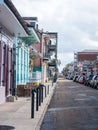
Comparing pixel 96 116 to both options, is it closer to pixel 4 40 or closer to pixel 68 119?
pixel 68 119

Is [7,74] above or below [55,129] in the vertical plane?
above

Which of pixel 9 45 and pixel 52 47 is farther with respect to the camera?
pixel 52 47

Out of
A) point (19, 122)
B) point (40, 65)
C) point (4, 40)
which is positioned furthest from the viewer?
point (40, 65)

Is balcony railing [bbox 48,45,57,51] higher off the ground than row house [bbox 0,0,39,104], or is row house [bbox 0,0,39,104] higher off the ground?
balcony railing [bbox 48,45,57,51]

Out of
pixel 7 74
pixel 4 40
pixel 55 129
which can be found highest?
pixel 4 40

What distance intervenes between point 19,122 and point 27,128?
5.04 feet

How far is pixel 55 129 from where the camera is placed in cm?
1414

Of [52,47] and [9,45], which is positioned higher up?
[52,47]

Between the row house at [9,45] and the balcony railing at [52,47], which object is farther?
the balcony railing at [52,47]

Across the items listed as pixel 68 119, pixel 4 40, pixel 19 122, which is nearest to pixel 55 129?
pixel 19 122

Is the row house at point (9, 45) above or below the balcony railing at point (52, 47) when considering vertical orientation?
below

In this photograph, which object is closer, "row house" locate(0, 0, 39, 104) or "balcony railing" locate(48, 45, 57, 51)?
"row house" locate(0, 0, 39, 104)

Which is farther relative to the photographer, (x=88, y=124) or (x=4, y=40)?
(x=4, y=40)

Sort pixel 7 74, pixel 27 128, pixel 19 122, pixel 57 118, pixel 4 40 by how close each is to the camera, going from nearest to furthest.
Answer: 1. pixel 27 128
2. pixel 19 122
3. pixel 57 118
4. pixel 4 40
5. pixel 7 74
